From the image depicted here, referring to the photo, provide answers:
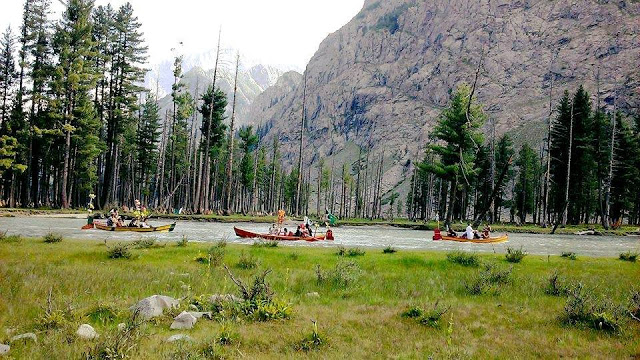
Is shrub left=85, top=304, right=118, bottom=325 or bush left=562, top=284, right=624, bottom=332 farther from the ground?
bush left=562, top=284, right=624, bottom=332

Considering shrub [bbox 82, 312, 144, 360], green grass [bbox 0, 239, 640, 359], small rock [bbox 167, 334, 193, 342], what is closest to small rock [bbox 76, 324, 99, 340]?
green grass [bbox 0, 239, 640, 359]

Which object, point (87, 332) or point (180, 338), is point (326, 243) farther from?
point (87, 332)

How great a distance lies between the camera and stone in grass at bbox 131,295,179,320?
1015 cm

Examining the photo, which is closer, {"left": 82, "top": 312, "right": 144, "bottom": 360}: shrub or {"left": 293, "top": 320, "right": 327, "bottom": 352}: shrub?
{"left": 82, "top": 312, "right": 144, "bottom": 360}: shrub

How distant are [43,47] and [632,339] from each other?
5769 centimetres

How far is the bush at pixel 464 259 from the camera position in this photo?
18.1 metres

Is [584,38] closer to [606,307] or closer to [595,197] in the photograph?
[595,197]

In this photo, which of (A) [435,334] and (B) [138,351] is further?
(A) [435,334]

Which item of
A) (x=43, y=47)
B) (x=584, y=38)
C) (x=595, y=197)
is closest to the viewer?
(x=43, y=47)

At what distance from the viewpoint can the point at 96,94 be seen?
2117 inches

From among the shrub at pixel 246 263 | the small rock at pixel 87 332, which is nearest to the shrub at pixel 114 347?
the small rock at pixel 87 332

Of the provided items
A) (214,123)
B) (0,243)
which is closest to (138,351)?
(0,243)

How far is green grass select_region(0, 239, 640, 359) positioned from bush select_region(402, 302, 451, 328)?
0.18m

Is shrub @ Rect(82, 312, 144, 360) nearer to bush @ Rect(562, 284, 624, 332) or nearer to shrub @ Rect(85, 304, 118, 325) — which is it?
shrub @ Rect(85, 304, 118, 325)
